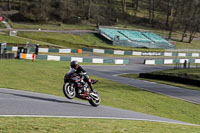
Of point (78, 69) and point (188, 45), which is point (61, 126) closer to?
point (78, 69)

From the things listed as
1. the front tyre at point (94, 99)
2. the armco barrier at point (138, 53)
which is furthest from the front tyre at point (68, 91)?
the armco barrier at point (138, 53)

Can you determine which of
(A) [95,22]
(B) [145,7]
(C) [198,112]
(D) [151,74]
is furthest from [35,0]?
(C) [198,112]

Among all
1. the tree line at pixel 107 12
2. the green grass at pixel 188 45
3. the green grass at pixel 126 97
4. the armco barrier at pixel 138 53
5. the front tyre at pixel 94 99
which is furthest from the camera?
the green grass at pixel 188 45

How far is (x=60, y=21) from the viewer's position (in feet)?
290

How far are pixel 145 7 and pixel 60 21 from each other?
41914 millimetres

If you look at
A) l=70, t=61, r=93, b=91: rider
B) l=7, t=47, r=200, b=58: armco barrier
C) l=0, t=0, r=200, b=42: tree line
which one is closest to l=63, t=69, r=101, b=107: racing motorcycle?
l=70, t=61, r=93, b=91: rider

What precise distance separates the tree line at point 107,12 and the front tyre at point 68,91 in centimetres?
7087

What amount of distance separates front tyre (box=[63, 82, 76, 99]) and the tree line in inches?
2790

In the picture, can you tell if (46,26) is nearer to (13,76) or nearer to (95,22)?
(95,22)

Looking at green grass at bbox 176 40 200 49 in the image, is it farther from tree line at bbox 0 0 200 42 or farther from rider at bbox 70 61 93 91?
rider at bbox 70 61 93 91

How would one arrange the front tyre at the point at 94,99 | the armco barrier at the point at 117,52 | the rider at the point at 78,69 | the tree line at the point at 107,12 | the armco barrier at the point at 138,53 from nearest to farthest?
the rider at the point at 78,69 → the front tyre at the point at 94,99 → the armco barrier at the point at 117,52 → the armco barrier at the point at 138,53 → the tree line at the point at 107,12

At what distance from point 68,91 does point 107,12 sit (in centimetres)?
8895

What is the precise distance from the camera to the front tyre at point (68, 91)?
1409 cm

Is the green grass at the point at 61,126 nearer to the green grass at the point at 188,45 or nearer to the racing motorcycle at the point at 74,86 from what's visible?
the racing motorcycle at the point at 74,86
